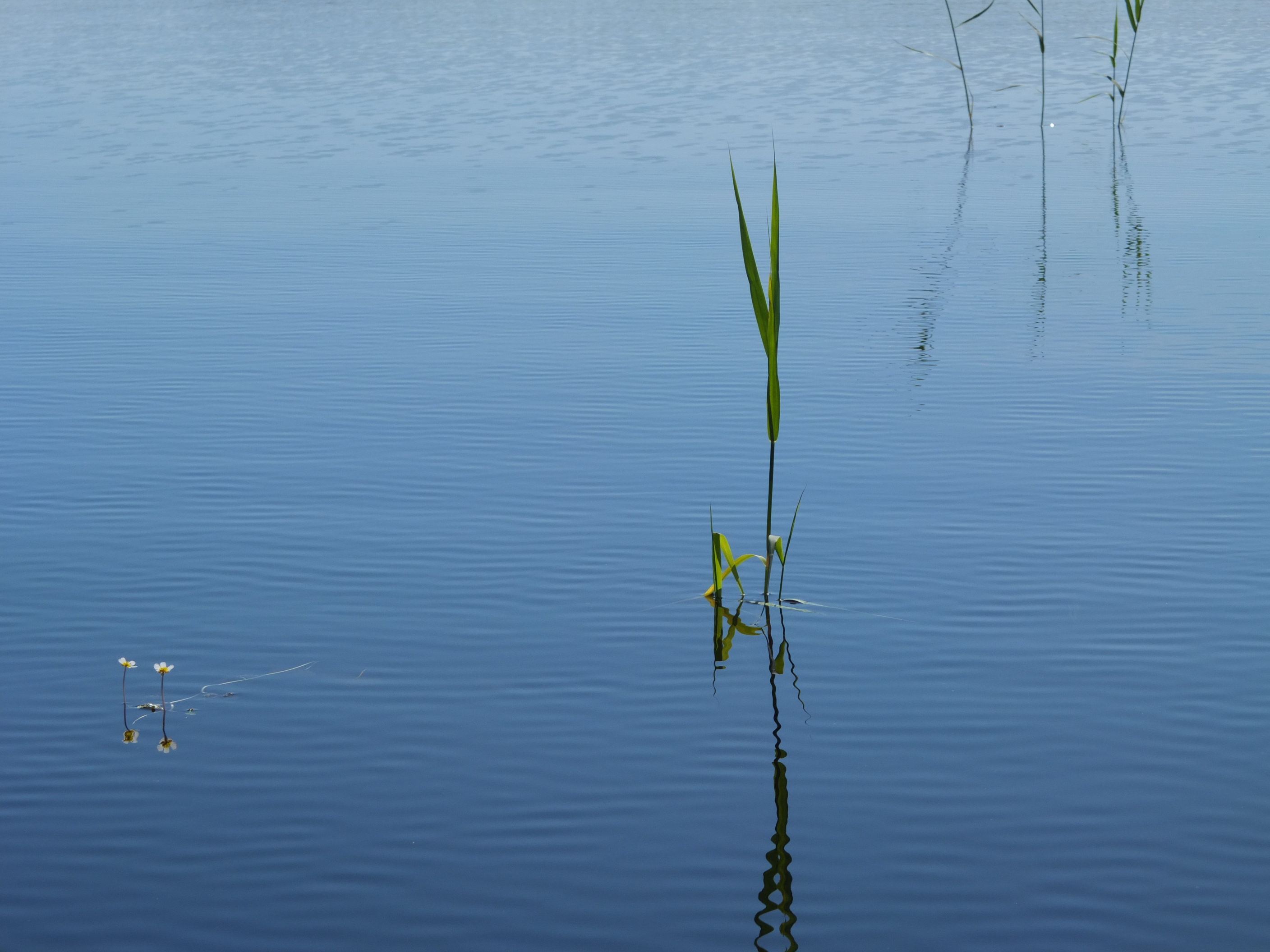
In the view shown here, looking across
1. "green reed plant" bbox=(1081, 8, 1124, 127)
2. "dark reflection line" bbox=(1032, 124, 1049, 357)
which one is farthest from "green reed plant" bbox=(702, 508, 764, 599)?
"green reed plant" bbox=(1081, 8, 1124, 127)

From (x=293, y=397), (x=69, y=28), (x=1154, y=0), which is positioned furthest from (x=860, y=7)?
(x=293, y=397)

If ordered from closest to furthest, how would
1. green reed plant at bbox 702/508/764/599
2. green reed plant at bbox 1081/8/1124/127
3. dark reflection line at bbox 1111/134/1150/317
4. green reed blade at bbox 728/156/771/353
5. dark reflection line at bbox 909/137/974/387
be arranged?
green reed blade at bbox 728/156/771/353 → green reed plant at bbox 702/508/764/599 → dark reflection line at bbox 909/137/974/387 → dark reflection line at bbox 1111/134/1150/317 → green reed plant at bbox 1081/8/1124/127

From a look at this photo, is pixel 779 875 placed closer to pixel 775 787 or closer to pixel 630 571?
pixel 775 787

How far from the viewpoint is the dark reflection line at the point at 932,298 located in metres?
8.11

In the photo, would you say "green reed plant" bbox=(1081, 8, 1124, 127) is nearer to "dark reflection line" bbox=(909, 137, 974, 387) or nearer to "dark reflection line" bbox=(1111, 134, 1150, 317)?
"dark reflection line" bbox=(1111, 134, 1150, 317)

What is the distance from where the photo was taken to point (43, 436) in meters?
Answer: 7.09

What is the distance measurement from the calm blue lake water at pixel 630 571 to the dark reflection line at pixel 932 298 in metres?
0.04

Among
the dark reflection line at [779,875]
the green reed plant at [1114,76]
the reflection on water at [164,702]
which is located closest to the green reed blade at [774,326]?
the dark reflection line at [779,875]

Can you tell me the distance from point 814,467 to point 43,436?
10.8ft

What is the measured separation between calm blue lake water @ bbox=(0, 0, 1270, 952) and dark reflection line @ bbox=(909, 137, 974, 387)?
1.8 inches

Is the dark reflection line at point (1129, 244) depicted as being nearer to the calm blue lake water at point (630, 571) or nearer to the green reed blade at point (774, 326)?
the calm blue lake water at point (630, 571)

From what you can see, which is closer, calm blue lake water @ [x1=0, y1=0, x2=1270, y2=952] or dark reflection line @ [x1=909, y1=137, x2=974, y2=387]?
calm blue lake water @ [x1=0, y1=0, x2=1270, y2=952]

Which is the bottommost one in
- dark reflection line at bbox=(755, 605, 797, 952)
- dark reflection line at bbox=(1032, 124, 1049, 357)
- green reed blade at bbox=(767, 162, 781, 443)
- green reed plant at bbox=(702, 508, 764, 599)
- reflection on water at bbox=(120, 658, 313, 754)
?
dark reflection line at bbox=(755, 605, 797, 952)

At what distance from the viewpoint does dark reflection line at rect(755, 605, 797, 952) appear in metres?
3.44
